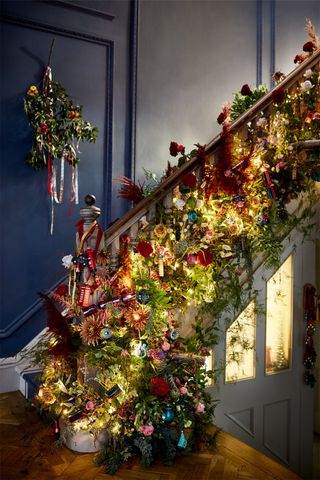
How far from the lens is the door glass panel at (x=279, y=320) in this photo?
12.8 feet

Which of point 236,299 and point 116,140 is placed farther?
point 116,140

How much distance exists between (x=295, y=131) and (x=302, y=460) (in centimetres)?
304

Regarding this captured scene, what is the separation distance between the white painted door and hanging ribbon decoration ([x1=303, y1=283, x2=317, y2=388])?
0.04 meters

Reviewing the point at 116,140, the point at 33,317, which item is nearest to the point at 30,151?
the point at 116,140

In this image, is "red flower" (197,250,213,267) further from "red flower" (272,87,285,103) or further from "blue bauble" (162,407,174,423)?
"red flower" (272,87,285,103)

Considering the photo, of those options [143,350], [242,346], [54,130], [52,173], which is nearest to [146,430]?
[143,350]

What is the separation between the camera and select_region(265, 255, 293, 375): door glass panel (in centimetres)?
390

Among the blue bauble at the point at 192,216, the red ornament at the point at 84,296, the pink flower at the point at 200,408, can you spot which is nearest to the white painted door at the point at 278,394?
the pink flower at the point at 200,408

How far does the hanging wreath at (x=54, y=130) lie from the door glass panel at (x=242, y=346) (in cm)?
195

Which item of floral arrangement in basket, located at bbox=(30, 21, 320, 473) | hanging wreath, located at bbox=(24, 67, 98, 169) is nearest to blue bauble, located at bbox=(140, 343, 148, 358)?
floral arrangement in basket, located at bbox=(30, 21, 320, 473)

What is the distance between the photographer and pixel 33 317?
157 inches

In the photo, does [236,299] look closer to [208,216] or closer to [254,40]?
[208,216]

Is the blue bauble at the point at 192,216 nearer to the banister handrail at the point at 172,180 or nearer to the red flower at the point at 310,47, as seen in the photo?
the banister handrail at the point at 172,180

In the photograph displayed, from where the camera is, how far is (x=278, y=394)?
12.8ft
